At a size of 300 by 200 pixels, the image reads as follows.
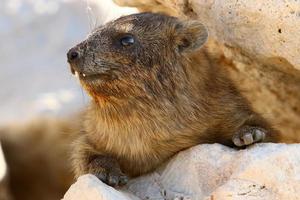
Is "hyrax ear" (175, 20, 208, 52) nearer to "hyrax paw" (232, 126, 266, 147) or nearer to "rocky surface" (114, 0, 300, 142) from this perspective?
"rocky surface" (114, 0, 300, 142)

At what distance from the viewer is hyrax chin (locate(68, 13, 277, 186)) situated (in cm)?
477

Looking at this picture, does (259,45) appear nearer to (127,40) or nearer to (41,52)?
(127,40)

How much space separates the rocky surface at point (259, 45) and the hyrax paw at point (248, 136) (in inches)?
21.5

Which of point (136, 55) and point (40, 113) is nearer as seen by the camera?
point (136, 55)

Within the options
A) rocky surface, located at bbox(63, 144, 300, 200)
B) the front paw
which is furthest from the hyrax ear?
the front paw

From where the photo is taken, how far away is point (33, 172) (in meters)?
6.91

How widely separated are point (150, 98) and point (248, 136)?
1.89 ft

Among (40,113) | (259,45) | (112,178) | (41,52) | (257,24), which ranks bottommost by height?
(40,113)

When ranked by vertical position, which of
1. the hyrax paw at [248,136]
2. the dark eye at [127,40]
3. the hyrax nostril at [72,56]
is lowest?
the hyrax paw at [248,136]

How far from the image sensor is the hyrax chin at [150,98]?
4.77 meters

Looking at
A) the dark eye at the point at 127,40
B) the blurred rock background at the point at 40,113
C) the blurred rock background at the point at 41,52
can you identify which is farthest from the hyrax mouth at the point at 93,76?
the blurred rock background at the point at 41,52

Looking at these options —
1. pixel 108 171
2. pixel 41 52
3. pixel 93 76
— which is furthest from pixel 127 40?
pixel 41 52

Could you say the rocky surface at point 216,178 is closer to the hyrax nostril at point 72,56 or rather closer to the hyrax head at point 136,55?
the hyrax head at point 136,55

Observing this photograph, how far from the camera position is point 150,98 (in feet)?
16.0
